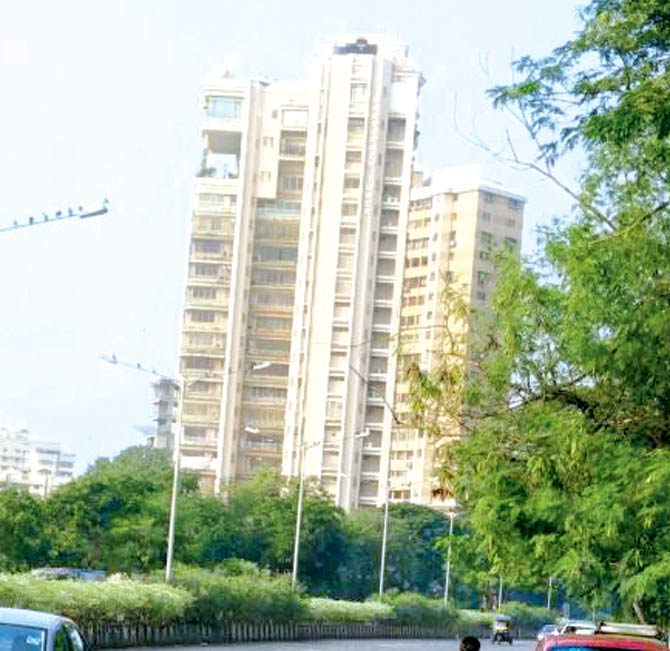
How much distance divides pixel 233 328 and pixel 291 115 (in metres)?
15.1

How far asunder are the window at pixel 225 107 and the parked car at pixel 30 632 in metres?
138

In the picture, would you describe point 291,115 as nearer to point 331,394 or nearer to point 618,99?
point 331,394

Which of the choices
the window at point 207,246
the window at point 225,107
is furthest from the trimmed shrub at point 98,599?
the window at point 225,107

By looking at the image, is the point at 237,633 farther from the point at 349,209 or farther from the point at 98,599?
the point at 349,209

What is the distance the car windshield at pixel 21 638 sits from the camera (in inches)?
752

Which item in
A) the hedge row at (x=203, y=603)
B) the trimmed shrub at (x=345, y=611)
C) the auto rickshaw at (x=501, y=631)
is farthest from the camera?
the auto rickshaw at (x=501, y=631)

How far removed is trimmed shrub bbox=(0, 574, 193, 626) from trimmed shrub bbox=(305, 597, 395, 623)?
66.8 feet

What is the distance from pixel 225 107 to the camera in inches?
6191

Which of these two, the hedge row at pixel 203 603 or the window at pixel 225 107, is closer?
the hedge row at pixel 203 603

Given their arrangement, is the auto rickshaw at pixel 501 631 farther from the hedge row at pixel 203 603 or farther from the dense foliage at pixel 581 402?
the dense foliage at pixel 581 402

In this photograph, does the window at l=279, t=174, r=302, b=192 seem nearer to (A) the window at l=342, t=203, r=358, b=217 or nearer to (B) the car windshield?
(A) the window at l=342, t=203, r=358, b=217

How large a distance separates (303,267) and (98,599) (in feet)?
339

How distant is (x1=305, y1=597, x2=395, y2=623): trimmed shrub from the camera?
85188 millimetres

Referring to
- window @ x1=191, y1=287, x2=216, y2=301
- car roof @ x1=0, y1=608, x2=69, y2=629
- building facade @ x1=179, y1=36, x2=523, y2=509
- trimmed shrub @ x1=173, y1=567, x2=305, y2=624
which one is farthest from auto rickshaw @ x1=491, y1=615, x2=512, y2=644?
car roof @ x1=0, y1=608, x2=69, y2=629
